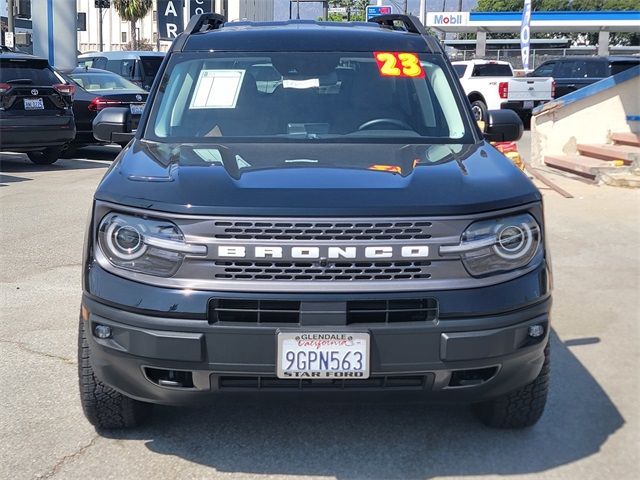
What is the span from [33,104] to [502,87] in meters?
12.5

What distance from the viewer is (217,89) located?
457 cm

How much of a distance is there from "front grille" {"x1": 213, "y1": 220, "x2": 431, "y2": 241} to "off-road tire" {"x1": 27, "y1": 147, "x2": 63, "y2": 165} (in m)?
11.7

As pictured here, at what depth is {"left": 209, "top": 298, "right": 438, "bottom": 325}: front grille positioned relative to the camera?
3080 millimetres

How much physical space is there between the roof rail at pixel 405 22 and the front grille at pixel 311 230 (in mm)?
2286

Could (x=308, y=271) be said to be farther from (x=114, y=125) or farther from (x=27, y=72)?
(x=27, y=72)

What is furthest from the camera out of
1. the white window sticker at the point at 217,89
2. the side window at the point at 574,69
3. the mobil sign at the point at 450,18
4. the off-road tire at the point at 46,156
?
the mobil sign at the point at 450,18

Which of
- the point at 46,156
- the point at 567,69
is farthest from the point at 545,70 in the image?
the point at 46,156

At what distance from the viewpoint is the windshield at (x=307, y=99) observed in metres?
4.34

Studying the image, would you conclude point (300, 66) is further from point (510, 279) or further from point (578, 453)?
point (578, 453)

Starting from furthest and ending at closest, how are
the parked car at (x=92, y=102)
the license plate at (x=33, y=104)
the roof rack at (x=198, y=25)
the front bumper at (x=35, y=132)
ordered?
the parked car at (x=92, y=102) → the license plate at (x=33, y=104) → the front bumper at (x=35, y=132) → the roof rack at (x=198, y=25)

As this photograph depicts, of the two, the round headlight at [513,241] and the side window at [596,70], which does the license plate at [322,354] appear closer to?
the round headlight at [513,241]

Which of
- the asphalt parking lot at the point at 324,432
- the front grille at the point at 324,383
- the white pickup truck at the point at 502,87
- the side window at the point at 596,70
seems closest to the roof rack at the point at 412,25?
the asphalt parking lot at the point at 324,432

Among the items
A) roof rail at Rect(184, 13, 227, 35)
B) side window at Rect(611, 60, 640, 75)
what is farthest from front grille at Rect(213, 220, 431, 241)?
side window at Rect(611, 60, 640, 75)

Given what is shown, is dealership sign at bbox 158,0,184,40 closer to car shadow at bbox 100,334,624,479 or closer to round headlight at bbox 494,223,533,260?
car shadow at bbox 100,334,624,479
